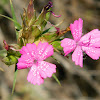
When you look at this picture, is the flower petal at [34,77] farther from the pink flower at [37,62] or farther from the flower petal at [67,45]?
the flower petal at [67,45]

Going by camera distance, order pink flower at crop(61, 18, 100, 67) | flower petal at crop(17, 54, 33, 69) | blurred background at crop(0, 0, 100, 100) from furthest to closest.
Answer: blurred background at crop(0, 0, 100, 100) → pink flower at crop(61, 18, 100, 67) → flower petal at crop(17, 54, 33, 69)

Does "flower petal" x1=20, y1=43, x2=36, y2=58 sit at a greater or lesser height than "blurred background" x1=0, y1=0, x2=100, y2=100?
greater

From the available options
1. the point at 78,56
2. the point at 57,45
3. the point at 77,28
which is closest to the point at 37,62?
the point at 57,45

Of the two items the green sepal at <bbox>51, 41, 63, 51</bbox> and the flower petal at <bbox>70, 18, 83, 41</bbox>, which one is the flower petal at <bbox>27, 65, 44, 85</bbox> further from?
the flower petal at <bbox>70, 18, 83, 41</bbox>

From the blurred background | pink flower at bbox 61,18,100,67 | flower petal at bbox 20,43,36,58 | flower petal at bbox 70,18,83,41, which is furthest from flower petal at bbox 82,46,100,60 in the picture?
the blurred background

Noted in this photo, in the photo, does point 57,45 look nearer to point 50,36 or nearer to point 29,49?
point 50,36

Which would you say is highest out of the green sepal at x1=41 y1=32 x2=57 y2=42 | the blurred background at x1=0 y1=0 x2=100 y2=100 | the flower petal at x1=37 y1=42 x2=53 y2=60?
the green sepal at x1=41 y1=32 x2=57 y2=42
